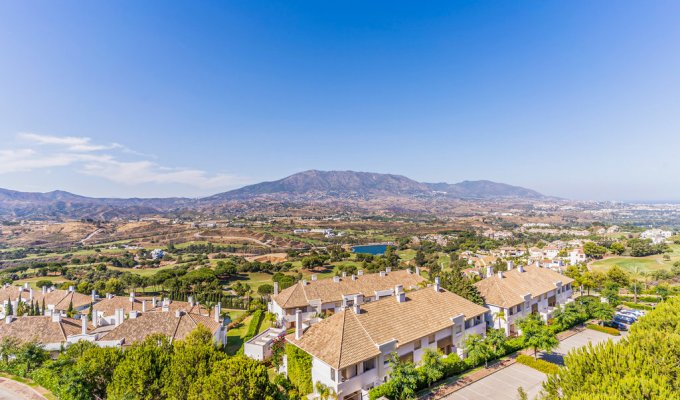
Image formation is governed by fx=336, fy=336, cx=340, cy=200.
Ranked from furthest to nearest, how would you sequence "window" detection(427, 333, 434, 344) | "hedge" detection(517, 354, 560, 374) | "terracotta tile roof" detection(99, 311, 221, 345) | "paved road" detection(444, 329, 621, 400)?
"terracotta tile roof" detection(99, 311, 221, 345) < "window" detection(427, 333, 434, 344) < "hedge" detection(517, 354, 560, 374) < "paved road" detection(444, 329, 621, 400)

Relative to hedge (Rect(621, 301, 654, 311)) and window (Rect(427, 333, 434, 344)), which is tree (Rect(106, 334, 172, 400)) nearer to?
window (Rect(427, 333, 434, 344))

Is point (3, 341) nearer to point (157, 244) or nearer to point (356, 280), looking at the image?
point (356, 280)

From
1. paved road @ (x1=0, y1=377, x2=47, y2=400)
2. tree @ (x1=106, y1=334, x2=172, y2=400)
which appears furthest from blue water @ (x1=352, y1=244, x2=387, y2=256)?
tree @ (x1=106, y1=334, x2=172, y2=400)

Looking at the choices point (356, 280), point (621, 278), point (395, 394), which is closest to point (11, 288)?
point (356, 280)

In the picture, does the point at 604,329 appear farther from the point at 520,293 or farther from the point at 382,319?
the point at 382,319

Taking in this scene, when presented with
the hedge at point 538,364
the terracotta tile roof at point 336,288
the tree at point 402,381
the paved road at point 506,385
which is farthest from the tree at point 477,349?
the terracotta tile roof at point 336,288

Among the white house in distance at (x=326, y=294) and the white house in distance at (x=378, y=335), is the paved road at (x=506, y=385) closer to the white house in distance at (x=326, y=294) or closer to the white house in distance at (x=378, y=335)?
the white house in distance at (x=378, y=335)
